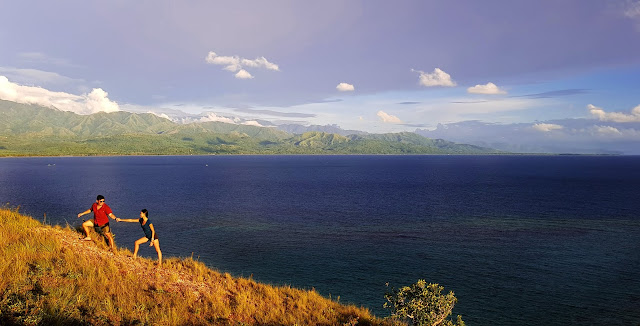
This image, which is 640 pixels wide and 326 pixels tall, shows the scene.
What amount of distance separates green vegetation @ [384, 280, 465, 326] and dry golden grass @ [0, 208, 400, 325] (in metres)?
2.49

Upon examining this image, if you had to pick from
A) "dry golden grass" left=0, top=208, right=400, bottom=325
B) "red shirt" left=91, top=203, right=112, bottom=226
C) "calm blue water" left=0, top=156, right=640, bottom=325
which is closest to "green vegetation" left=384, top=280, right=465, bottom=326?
"dry golden grass" left=0, top=208, right=400, bottom=325

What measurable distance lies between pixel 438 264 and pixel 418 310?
23.2m

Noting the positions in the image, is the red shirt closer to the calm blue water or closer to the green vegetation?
the calm blue water

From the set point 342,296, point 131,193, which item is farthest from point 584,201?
point 131,193

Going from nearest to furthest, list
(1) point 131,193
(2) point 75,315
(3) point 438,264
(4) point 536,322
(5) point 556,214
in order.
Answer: (2) point 75,315
(4) point 536,322
(3) point 438,264
(5) point 556,214
(1) point 131,193

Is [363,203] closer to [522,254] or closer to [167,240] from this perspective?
[522,254]

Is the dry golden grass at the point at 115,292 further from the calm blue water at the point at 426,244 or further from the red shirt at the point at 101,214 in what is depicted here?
the calm blue water at the point at 426,244

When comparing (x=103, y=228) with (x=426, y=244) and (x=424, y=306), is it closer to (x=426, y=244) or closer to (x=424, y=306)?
(x=424, y=306)

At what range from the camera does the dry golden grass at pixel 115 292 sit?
41.7 ft

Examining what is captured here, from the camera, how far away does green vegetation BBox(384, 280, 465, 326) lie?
17.9m

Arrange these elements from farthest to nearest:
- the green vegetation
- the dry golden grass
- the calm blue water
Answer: the calm blue water, the green vegetation, the dry golden grass

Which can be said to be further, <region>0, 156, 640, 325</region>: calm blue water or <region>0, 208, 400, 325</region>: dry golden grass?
<region>0, 156, 640, 325</region>: calm blue water

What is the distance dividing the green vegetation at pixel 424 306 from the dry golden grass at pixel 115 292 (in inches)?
97.9

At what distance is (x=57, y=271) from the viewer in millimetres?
15766
